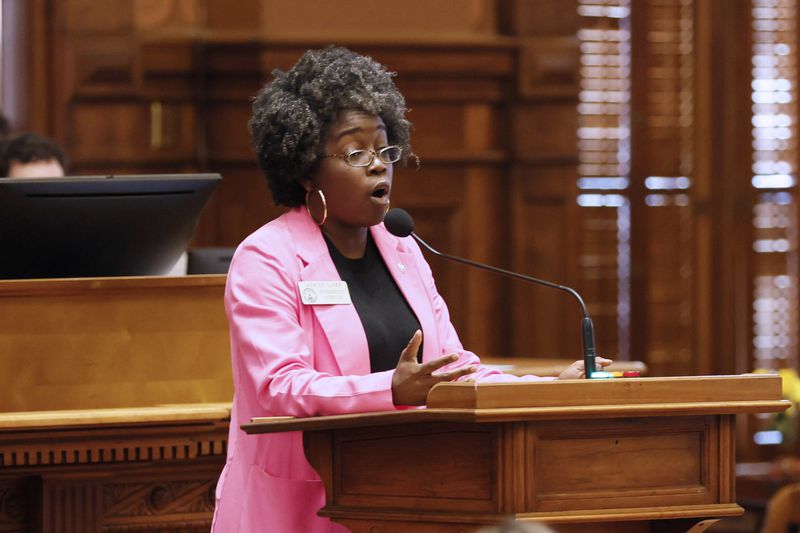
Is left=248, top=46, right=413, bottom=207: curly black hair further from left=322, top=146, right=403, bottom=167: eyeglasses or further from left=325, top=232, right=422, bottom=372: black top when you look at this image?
left=325, top=232, right=422, bottom=372: black top

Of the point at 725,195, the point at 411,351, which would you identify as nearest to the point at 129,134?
the point at 725,195

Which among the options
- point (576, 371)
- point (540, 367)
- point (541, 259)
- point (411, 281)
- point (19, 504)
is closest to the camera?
point (576, 371)

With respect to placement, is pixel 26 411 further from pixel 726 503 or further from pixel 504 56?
pixel 504 56

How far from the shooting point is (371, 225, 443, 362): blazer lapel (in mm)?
2537

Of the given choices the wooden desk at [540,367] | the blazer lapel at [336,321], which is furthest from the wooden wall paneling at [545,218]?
the blazer lapel at [336,321]

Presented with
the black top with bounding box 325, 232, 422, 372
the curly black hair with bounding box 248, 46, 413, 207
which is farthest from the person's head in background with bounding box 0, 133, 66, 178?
the black top with bounding box 325, 232, 422, 372

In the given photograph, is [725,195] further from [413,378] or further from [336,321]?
[413,378]

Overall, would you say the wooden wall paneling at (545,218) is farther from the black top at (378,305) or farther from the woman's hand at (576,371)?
the woman's hand at (576,371)

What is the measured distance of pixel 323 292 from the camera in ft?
7.88

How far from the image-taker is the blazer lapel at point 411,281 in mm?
2537

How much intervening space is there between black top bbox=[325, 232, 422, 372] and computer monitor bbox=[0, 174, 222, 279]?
0.60 meters

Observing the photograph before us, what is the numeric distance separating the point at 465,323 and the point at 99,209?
119 inches

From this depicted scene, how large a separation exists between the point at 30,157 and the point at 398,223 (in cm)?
229

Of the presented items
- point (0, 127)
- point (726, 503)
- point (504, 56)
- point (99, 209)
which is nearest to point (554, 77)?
point (504, 56)
